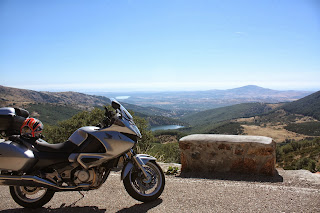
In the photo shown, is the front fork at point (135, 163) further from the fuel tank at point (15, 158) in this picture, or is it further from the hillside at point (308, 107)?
the hillside at point (308, 107)

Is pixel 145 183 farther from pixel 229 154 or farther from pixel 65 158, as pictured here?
pixel 229 154

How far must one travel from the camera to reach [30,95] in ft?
612

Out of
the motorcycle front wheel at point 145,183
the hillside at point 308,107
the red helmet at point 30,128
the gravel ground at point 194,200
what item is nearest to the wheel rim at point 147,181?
the motorcycle front wheel at point 145,183

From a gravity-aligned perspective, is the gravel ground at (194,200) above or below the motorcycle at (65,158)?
below

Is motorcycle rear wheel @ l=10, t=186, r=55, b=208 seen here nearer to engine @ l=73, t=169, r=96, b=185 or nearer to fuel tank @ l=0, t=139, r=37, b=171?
fuel tank @ l=0, t=139, r=37, b=171

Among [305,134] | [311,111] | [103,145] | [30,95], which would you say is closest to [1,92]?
[30,95]

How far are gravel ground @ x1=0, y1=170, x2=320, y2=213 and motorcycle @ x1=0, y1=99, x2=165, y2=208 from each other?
0.32m

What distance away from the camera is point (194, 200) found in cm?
395

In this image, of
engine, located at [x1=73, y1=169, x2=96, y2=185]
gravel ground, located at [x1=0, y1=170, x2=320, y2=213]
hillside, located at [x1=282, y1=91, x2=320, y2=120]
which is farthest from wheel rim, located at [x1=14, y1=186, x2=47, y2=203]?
hillside, located at [x1=282, y1=91, x2=320, y2=120]

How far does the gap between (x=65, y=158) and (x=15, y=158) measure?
0.73 m

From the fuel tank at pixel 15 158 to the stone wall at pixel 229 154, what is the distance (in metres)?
3.90

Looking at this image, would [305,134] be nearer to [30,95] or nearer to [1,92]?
[1,92]

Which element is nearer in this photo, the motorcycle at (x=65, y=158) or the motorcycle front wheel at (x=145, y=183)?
the motorcycle at (x=65, y=158)

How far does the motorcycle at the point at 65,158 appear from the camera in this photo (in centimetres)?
353
